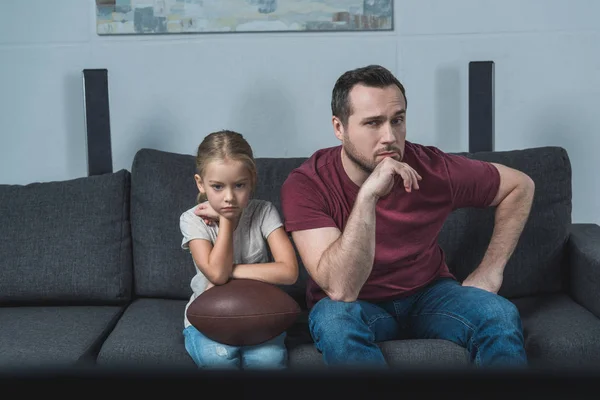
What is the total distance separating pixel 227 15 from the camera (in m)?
2.85

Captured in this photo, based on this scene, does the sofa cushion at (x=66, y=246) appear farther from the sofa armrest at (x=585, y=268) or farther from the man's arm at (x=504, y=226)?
the sofa armrest at (x=585, y=268)

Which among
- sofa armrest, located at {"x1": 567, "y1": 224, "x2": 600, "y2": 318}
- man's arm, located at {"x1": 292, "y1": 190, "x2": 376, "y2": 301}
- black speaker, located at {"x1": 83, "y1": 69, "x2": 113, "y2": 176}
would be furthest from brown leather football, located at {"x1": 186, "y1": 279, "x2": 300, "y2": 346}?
black speaker, located at {"x1": 83, "y1": 69, "x2": 113, "y2": 176}

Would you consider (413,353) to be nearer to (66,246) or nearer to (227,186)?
(227,186)

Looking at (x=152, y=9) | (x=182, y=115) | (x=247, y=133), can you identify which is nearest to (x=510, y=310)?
(x=247, y=133)

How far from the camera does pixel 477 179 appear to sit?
219cm

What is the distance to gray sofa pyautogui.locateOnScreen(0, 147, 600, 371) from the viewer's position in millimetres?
2355

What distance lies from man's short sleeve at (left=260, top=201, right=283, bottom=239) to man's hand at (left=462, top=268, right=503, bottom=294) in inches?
24.7

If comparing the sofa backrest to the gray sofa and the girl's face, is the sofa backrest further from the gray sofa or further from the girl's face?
the girl's face

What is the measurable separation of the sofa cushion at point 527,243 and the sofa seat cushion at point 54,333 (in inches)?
46.1

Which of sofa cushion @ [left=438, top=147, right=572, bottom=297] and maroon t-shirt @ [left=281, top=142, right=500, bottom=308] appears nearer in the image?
maroon t-shirt @ [left=281, top=142, right=500, bottom=308]

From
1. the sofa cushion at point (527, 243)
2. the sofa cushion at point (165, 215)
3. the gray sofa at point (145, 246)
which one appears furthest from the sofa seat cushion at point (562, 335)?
the sofa cushion at point (165, 215)

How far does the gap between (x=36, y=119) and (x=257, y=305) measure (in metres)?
1.63

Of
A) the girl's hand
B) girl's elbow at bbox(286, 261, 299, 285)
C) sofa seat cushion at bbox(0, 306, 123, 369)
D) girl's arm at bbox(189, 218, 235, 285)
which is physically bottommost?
sofa seat cushion at bbox(0, 306, 123, 369)

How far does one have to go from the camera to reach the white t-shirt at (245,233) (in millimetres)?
2107
